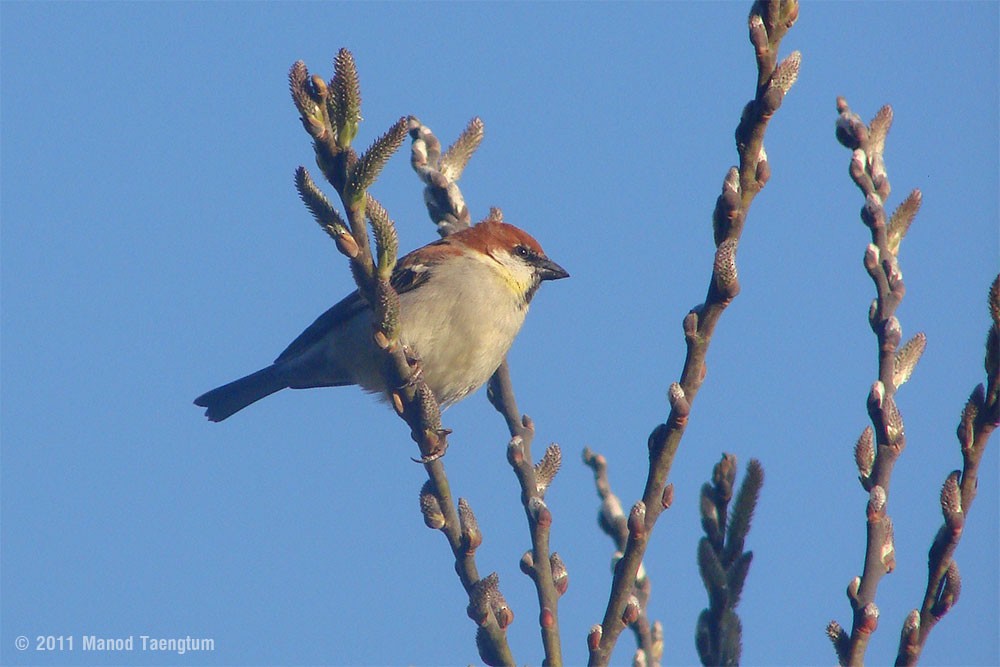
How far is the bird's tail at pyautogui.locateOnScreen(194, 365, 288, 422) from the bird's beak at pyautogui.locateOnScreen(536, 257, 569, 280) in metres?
1.41

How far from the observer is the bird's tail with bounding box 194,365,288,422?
543 centimetres

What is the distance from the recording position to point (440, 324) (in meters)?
4.62

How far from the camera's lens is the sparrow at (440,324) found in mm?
4629

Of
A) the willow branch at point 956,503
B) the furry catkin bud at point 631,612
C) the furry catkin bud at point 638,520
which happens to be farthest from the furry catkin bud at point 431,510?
the willow branch at point 956,503

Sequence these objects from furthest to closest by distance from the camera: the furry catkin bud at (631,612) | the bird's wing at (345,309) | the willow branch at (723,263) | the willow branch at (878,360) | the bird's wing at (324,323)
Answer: the bird's wing at (324,323)
the bird's wing at (345,309)
the furry catkin bud at (631,612)
the willow branch at (878,360)
the willow branch at (723,263)

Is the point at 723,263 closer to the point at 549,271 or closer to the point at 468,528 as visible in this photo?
the point at 468,528

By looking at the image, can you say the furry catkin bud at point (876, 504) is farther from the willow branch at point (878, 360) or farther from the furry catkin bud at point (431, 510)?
the furry catkin bud at point (431, 510)

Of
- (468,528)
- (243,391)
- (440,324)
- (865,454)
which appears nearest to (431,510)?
(468,528)

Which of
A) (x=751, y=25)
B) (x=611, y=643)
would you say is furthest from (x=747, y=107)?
(x=611, y=643)

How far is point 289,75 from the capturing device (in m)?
1.83

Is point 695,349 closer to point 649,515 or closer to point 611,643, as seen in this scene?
point 649,515

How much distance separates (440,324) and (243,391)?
1.36 metres

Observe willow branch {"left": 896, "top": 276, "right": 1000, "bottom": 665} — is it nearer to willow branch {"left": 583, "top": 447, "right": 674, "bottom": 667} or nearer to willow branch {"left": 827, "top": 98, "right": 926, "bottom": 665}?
willow branch {"left": 827, "top": 98, "right": 926, "bottom": 665}

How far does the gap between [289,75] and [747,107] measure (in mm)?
767
